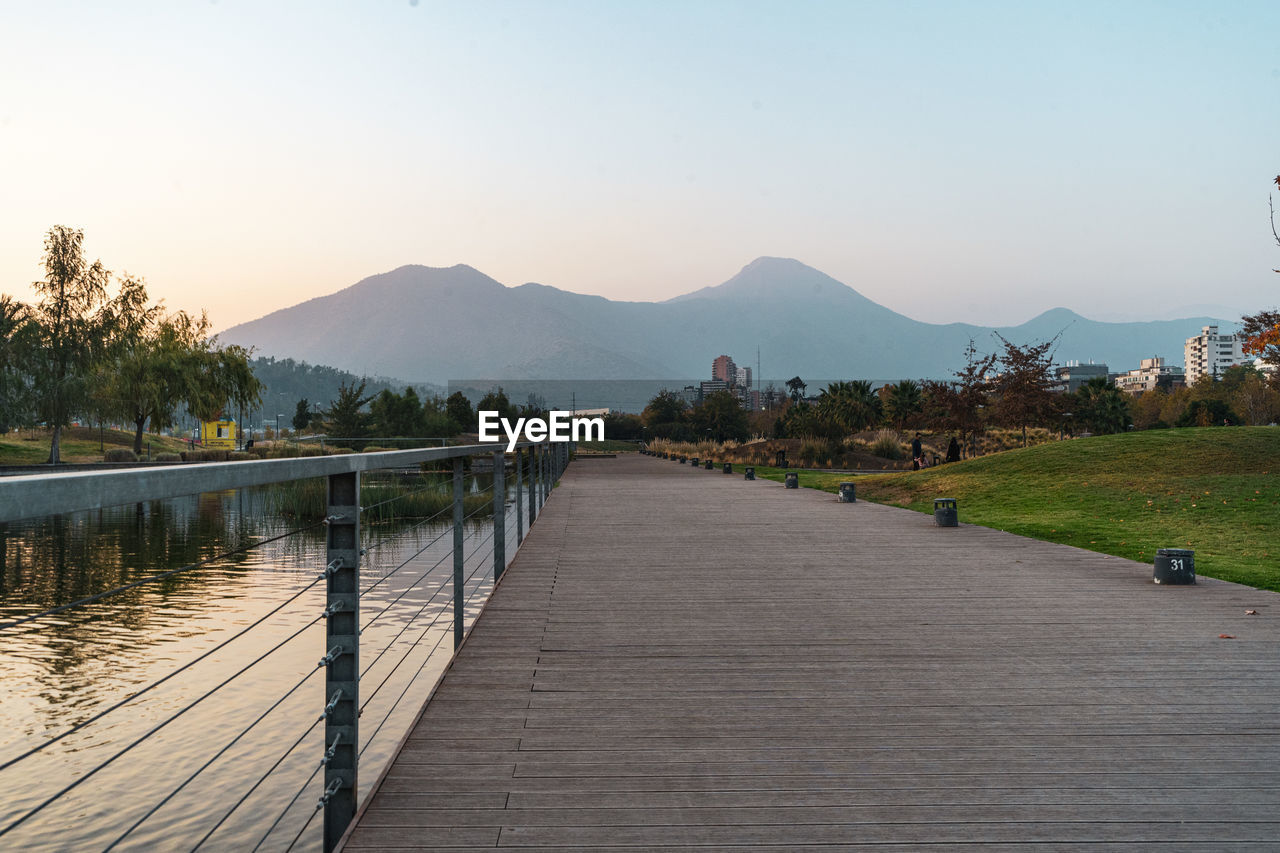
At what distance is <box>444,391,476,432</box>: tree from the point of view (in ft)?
186

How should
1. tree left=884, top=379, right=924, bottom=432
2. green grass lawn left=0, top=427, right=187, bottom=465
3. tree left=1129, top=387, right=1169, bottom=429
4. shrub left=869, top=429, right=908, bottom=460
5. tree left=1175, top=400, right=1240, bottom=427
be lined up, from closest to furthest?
1. shrub left=869, top=429, right=908, bottom=460
2. green grass lawn left=0, top=427, right=187, bottom=465
3. tree left=884, top=379, right=924, bottom=432
4. tree left=1175, top=400, right=1240, bottom=427
5. tree left=1129, top=387, right=1169, bottom=429

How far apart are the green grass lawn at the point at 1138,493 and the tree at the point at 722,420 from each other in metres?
34.8

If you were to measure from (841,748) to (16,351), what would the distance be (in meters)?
47.4

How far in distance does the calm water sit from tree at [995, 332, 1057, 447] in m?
20.3

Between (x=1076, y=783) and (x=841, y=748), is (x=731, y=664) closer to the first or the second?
(x=841, y=748)

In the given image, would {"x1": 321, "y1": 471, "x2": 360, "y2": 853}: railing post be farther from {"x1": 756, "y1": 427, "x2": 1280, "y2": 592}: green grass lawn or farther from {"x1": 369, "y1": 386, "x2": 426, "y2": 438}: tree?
{"x1": 369, "y1": 386, "x2": 426, "y2": 438}: tree

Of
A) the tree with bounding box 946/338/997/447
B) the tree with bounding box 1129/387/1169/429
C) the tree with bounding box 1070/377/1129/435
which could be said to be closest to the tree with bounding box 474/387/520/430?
the tree with bounding box 946/338/997/447

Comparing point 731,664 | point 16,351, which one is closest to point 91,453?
point 16,351

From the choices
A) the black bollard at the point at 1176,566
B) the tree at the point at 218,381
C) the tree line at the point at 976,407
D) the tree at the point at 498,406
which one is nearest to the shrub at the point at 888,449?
the tree line at the point at 976,407

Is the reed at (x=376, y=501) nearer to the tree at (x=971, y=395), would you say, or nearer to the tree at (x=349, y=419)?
the tree at (x=971, y=395)

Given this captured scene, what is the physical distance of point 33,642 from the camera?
9.66 metres

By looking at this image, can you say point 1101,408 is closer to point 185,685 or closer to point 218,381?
point 218,381

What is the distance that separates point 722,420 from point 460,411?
1682cm

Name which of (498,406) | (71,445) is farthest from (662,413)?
(71,445)
